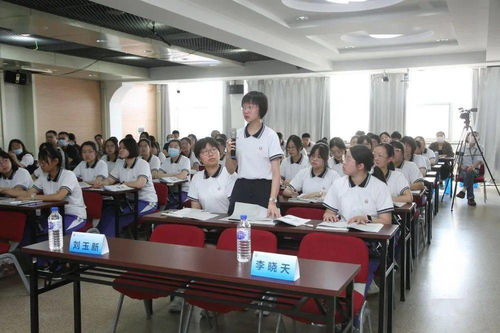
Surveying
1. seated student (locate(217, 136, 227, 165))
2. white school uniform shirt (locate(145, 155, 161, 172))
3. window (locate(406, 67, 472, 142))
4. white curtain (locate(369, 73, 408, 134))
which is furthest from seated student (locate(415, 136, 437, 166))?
white school uniform shirt (locate(145, 155, 161, 172))

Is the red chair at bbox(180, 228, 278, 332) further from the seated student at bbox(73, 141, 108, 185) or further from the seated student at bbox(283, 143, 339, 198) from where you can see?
the seated student at bbox(73, 141, 108, 185)

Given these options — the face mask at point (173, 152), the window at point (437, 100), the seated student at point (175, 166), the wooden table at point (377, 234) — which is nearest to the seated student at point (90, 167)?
the seated student at point (175, 166)

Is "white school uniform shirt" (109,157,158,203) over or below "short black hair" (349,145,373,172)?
below

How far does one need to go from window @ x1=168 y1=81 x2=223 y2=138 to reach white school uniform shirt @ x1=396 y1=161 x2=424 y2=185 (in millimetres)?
8392

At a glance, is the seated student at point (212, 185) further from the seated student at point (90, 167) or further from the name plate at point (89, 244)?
the seated student at point (90, 167)

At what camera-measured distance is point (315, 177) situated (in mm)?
4488

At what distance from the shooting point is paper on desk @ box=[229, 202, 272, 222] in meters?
3.14

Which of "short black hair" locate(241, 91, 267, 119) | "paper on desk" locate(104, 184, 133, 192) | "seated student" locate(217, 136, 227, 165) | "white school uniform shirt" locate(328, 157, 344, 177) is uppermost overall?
"short black hair" locate(241, 91, 267, 119)

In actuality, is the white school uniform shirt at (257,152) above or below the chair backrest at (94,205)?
above

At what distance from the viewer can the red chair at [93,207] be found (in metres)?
4.52

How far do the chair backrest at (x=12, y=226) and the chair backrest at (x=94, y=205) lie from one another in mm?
884

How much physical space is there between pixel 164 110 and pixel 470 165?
8537 mm

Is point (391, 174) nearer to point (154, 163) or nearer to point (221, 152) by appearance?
point (221, 152)

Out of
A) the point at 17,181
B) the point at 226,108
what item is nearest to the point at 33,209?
the point at 17,181
